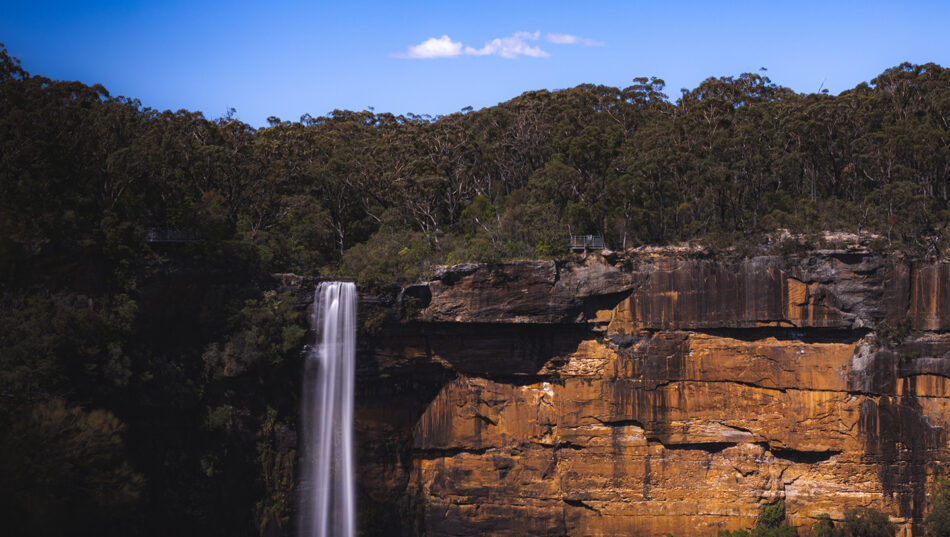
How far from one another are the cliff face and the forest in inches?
76.0

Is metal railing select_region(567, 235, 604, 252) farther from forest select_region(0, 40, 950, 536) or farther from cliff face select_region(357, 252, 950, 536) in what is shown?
cliff face select_region(357, 252, 950, 536)

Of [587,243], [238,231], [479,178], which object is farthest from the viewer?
[479,178]

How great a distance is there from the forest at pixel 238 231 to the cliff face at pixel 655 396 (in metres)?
1.93

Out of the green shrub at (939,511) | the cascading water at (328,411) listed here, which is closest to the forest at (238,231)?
the cascading water at (328,411)

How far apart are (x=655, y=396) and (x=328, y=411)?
13.2 metres

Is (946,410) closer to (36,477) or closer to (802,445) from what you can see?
(802,445)

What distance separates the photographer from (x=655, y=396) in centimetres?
3008

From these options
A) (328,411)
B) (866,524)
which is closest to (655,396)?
(866,524)

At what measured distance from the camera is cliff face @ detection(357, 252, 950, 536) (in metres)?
27.4

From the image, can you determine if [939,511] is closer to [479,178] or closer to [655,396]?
[655,396]

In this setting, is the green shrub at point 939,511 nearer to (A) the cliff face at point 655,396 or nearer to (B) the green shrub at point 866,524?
(A) the cliff face at point 655,396

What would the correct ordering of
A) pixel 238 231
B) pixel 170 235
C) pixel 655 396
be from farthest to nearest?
pixel 238 231 → pixel 170 235 → pixel 655 396

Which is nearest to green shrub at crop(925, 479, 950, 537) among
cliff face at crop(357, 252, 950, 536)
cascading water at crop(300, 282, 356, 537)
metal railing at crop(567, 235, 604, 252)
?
cliff face at crop(357, 252, 950, 536)

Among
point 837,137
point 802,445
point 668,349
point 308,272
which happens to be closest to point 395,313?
point 308,272
